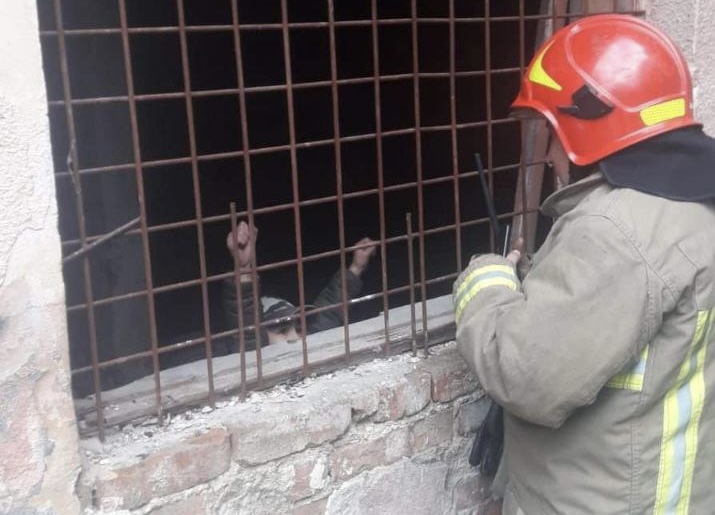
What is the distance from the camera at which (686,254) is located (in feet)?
5.17

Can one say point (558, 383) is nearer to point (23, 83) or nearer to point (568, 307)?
point (568, 307)

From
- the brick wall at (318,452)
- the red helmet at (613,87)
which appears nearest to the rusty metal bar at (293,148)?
the brick wall at (318,452)

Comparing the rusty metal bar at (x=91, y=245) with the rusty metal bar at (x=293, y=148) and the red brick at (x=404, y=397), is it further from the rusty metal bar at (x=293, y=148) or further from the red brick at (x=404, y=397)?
the red brick at (x=404, y=397)

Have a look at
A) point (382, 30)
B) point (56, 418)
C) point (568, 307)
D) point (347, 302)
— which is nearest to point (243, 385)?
point (347, 302)

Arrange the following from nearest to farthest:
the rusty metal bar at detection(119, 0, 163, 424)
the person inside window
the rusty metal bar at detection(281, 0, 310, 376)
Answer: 1. the rusty metal bar at detection(119, 0, 163, 424)
2. the rusty metal bar at detection(281, 0, 310, 376)
3. the person inside window

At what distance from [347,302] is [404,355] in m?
0.24

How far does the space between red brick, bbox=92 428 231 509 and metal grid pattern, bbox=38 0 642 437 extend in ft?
0.43

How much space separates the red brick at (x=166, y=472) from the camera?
180 centimetres

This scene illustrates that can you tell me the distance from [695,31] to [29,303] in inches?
80.7

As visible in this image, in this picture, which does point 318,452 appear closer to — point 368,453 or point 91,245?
point 368,453

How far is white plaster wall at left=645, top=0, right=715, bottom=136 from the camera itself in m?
2.65

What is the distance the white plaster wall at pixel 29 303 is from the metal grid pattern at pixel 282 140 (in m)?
0.14

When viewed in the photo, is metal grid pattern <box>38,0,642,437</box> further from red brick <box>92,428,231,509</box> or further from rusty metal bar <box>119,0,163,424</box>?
red brick <box>92,428,231,509</box>

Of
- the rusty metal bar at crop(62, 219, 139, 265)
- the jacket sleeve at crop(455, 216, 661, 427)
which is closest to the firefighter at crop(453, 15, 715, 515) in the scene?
the jacket sleeve at crop(455, 216, 661, 427)
